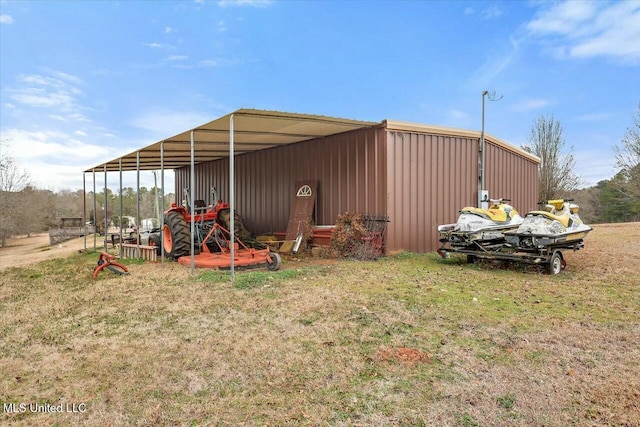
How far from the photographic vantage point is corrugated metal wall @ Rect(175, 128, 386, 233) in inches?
329

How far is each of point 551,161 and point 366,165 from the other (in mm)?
18296

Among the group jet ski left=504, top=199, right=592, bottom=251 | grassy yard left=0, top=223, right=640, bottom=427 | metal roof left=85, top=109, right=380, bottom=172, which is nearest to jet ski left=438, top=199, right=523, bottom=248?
jet ski left=504, top=199, right=592, bottom=251

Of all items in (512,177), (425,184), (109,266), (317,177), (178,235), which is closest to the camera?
(109,266)

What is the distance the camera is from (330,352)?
119 inches

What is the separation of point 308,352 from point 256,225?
933 cm

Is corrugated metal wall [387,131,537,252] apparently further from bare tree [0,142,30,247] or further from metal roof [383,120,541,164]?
bare tree [0,142,30,247]

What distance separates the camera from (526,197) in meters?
13.6

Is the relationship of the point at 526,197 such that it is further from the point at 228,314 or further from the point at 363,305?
the point at 228,314

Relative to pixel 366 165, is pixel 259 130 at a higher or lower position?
higher

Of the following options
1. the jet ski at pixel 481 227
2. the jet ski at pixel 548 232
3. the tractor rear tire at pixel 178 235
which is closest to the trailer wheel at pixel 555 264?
the jet ski at pixel 548 232

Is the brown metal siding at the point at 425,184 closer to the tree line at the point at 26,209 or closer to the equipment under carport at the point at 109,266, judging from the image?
the equipment under carport at the point at 109,266

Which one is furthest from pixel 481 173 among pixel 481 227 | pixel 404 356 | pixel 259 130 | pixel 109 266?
pixel 109 266

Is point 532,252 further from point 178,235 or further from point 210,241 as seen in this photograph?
point 178,235

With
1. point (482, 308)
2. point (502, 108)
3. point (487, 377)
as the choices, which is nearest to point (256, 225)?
point (502, 108)
